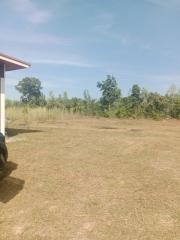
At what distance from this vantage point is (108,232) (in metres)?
5.70

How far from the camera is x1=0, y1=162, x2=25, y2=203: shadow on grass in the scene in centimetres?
727

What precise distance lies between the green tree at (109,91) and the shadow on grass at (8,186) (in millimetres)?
25671

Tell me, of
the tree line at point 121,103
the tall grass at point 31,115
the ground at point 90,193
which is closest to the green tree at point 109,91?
the tree line at point 121,103

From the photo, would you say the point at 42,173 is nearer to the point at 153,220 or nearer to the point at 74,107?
the point at 153,220

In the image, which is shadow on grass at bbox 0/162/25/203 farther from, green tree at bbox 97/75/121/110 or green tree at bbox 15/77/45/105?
green tree at bbox 15/77/45/105

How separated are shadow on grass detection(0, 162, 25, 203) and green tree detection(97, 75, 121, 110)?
84.2 feet

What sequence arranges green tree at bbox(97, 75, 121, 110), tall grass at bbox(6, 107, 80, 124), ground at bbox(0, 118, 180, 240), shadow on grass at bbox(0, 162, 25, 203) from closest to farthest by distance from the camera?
ground at bbox(0, 118, 180, 240), shadow on grass at bbox(0, 162, 25, 203), tall grass at bbox(6, 107, 80, 124), green tree at bbox(97, 75, 121, 110)

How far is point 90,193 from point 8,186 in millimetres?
2073

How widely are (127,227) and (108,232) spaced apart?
39 cm

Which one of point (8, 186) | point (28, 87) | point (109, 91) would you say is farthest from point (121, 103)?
point (28, 87)

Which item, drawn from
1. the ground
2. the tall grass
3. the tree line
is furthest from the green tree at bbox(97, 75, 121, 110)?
the ground

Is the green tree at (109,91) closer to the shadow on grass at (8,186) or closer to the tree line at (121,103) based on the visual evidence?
the tree line at (121,103)

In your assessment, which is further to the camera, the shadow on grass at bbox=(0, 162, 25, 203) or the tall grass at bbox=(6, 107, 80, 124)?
the tall grass at bbox=(6, 107, 80, 124)

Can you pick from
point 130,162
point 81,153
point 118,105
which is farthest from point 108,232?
point 118,105
